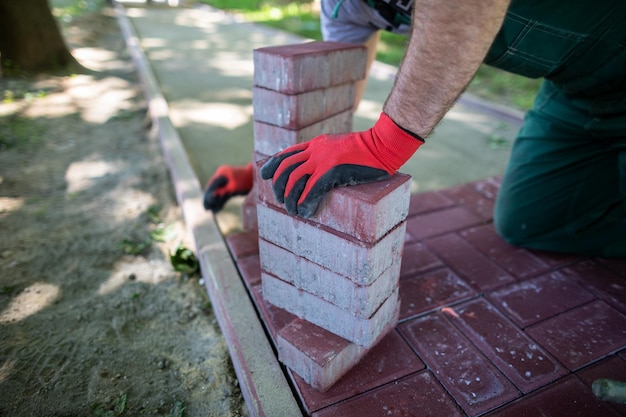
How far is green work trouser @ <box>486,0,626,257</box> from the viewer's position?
1689mm

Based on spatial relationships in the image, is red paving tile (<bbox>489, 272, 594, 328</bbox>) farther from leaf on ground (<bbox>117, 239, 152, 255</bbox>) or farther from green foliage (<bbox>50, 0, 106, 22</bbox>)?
green foliage (<bbox>50, 0, 106, 22</bbox>)

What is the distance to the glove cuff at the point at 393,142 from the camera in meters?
1.39

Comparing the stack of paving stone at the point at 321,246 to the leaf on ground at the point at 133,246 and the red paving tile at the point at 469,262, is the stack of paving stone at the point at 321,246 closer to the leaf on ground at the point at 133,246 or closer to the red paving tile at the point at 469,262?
the red paving tile at the point at 469,262

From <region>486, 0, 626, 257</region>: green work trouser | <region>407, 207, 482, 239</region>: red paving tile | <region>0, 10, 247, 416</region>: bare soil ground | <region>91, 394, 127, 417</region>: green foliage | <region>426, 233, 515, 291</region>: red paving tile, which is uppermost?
<region>486, 0, 626, 257</region>: green work trouser

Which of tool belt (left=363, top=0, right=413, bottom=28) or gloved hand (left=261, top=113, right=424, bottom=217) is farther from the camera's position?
tool belt (left=363, top=0, right=413, bottom=28)

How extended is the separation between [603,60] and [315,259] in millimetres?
1482

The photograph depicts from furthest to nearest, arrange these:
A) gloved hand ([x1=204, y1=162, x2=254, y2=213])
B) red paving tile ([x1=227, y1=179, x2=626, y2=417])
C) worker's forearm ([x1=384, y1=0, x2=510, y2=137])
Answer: gloved hand ([x1=204, y1=162, x2=254, y2=213]), red paving tile ([x1=227, y1=179, x2=626, y2=417]), worker's forearm ([x1=384, y1=0, x2=510, y2=137])

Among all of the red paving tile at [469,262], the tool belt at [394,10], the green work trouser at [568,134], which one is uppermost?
the tool belt at [394,10]

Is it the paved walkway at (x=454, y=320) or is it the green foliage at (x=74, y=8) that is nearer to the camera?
the paved walkway at (x=454, y=320)

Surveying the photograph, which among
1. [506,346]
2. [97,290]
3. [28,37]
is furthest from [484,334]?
[28,37]

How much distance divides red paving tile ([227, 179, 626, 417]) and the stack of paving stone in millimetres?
84

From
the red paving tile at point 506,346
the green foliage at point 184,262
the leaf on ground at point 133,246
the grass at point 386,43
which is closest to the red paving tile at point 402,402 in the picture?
the red paving tile at point 506,346

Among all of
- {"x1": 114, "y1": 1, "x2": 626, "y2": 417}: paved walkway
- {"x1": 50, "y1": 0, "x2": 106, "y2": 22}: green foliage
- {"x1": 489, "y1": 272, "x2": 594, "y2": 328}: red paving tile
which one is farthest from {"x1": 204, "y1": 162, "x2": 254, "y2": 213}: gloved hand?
{"x1": 50, "y1": 0, "x2": 106, "y2": 22}: green foliage

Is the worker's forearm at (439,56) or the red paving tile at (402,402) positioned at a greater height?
the worker's forearm at (439,56)
